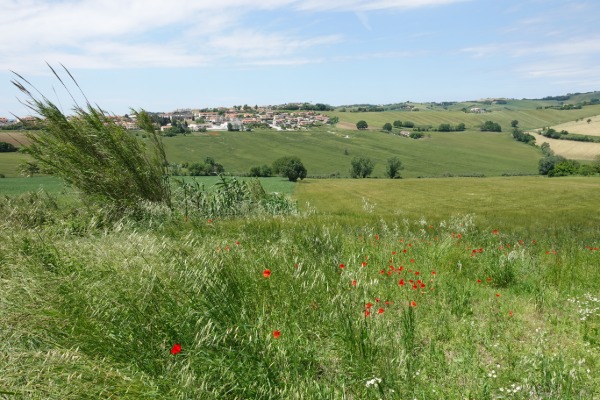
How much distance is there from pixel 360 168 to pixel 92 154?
268 ft

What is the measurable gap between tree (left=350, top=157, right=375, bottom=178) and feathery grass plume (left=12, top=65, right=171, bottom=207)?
3170 inches

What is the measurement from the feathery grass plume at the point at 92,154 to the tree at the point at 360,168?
264ft

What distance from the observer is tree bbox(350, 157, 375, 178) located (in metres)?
88.3

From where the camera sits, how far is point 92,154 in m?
8.86

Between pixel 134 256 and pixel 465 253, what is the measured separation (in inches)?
196

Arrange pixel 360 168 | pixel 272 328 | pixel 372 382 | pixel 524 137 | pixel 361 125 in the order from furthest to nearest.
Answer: pixel 361 125, pixel 524 137, pixel 360 168, pixel 272 328, pixel 372 382

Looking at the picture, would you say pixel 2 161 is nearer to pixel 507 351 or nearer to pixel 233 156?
pixel 233 156

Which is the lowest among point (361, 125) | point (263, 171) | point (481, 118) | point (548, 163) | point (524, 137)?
point (263, 171)

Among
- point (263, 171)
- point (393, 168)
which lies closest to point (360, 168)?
point (393, 168)

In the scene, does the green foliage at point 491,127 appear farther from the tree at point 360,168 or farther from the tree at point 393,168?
the tree at point 360,168

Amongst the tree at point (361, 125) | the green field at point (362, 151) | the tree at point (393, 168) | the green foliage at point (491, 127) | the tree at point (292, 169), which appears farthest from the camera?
the tree at point (361, 125)

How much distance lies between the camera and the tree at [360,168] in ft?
290

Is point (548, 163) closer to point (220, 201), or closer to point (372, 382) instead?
point (220, 201)

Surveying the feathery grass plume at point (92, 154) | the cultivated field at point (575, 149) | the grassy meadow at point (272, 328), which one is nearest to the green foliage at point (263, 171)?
the cultivated field at point (575, 149)
